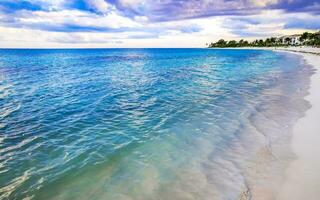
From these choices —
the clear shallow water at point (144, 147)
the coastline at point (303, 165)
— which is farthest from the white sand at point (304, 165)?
the clear shallow water at point (144, 147)

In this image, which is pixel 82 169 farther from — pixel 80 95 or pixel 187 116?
pixel 80 95

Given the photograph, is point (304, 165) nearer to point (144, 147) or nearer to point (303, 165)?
point (303, 165)

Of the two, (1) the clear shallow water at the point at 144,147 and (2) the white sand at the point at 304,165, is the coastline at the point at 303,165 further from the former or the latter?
(1) the clear shallow water at the point at 144,147

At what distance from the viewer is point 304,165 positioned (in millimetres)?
8711

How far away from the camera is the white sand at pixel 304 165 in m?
7.08

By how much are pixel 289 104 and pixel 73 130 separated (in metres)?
13.6

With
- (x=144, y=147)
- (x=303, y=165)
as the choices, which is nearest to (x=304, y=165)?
(x=303, y=165)

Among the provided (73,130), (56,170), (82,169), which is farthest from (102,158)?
(73,130)

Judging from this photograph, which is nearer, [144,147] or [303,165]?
[303,165]

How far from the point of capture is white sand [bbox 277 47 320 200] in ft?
23.2

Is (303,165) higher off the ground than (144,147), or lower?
higher

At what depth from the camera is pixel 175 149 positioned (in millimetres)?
10555

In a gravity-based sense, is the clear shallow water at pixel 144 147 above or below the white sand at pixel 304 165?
below

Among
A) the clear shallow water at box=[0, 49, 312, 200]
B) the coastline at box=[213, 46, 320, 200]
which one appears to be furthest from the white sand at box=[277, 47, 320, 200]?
the clear shallow water at box=[0, 49, 312, 200]
